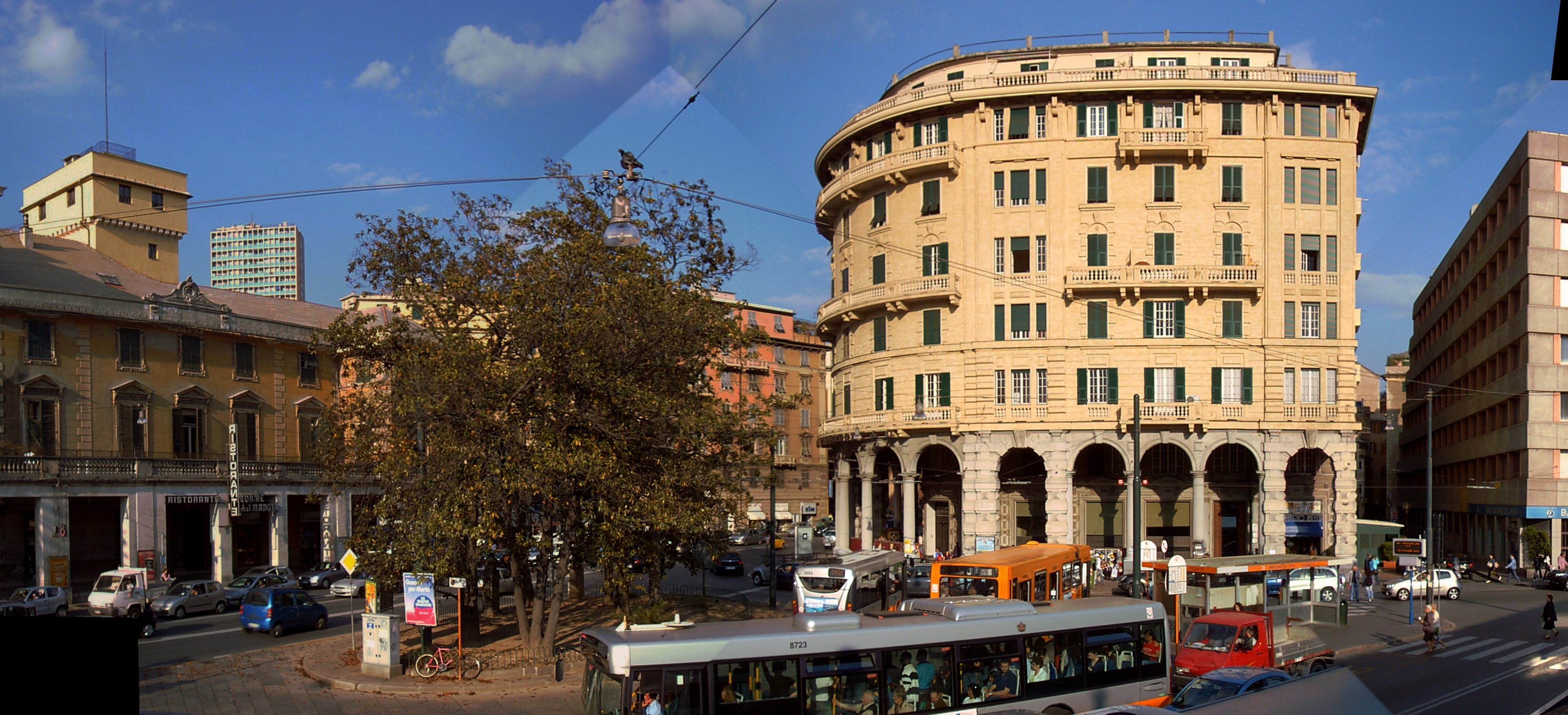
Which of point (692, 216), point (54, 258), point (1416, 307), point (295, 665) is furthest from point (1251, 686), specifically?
point (1416, 307)

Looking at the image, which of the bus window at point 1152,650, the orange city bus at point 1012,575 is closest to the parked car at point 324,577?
the orange city bus at point 1012,575

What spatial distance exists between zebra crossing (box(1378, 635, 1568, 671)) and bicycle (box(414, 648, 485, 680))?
22223mm

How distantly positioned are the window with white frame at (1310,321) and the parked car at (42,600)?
4803cm

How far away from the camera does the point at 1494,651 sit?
26234 millimetres

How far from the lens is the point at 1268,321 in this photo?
1804 inches

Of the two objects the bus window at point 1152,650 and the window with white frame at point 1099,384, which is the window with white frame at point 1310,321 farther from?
the bus window at point 1152,650

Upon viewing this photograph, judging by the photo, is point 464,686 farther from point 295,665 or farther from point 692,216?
point 692,216

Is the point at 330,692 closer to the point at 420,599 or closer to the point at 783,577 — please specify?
the point at 420,599

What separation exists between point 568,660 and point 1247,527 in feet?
128

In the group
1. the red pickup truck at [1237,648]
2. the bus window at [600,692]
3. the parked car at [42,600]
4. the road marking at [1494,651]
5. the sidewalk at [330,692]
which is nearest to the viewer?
the bus window at [600,692]

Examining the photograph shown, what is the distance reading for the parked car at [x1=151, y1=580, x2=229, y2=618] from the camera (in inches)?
1378

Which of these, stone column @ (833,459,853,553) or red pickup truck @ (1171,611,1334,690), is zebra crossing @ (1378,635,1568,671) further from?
stone column @ (833,459,853,553)

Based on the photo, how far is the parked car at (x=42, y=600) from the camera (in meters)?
31.7

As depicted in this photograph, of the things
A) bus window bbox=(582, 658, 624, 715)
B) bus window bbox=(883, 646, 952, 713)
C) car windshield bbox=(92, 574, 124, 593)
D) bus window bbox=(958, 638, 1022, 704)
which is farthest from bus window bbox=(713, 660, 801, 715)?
car windshield bbox=(92, 574, 124, 593)
